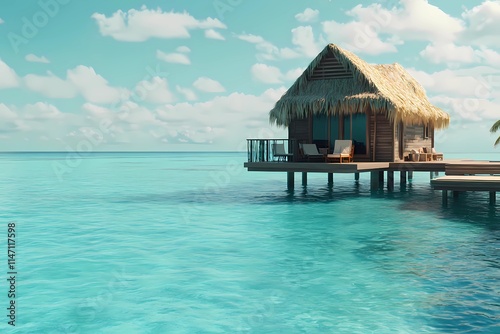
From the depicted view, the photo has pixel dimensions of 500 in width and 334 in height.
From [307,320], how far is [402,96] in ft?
53.7

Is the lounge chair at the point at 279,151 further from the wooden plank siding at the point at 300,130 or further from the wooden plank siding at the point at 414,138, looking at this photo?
the wooden plank siding at the point at 414,138

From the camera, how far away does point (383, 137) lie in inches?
830

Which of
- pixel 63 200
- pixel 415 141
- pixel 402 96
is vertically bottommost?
pixel 63 200

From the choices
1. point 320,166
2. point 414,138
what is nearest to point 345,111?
point 320,166

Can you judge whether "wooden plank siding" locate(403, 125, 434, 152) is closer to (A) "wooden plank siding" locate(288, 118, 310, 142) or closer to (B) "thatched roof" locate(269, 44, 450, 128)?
(B) "thatched roof" locate(269, 44, 450, 128)

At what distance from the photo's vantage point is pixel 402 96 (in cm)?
2189

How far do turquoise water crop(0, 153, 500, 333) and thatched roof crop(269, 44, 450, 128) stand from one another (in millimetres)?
3815

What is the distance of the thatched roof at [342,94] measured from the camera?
20062 mm

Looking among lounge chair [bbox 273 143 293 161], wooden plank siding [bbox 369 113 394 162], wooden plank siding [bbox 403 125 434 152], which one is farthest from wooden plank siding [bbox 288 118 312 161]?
wooden plank siding [bbox 403 125 434 152]

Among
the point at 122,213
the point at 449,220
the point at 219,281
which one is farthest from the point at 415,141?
the point at 219,281

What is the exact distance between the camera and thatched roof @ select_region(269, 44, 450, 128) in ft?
65.8

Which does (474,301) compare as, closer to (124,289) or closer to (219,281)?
(219,281)

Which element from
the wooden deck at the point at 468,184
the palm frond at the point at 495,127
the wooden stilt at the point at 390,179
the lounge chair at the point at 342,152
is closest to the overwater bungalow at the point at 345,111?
the lounge chair at the point at 342,152

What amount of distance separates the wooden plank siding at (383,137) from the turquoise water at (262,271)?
319 cm
